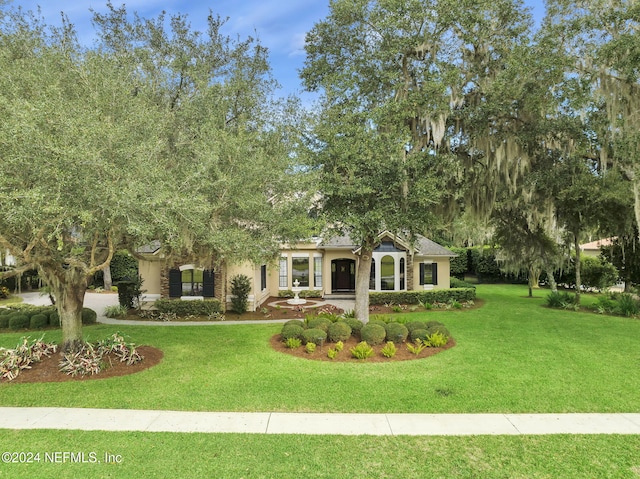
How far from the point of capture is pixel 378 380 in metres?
8.18

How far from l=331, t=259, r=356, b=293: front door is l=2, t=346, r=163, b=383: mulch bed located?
14704mm

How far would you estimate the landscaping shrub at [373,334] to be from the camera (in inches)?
416

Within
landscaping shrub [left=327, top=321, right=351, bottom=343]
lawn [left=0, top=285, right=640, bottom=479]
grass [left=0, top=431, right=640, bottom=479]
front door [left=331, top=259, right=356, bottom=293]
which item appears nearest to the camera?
grass [left=0, top=431, right=640, bottom=479]

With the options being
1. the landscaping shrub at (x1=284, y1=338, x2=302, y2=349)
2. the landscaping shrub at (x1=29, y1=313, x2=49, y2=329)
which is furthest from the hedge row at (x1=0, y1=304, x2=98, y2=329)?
the landscaping shrub at (x1=284, y1=338, x2=302, y2=349)

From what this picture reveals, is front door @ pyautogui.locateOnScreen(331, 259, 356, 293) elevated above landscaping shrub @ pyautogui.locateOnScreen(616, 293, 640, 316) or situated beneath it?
elevated above

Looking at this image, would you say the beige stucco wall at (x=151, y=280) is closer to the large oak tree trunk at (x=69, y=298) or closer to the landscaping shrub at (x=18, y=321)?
the landscaping shrub at (x=18, y=321)

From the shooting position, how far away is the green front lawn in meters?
6.88

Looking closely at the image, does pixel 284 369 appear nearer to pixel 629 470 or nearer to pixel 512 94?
pixel 629 470

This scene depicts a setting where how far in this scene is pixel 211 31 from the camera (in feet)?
41.9

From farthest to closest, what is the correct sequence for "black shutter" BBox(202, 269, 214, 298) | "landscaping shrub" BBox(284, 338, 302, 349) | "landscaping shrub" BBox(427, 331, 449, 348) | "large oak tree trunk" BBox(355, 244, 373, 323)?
"black shutter" BBox(202, 269, 214, 298) → "large oak tree trunk" BBox(355, 244, 373, 323) → "landscaping shrub" BBox(427, 331, 449, 348) → "landscaping shrub" BBox(284, 338, 302, 349)

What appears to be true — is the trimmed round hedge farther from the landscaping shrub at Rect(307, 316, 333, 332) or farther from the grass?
the grass

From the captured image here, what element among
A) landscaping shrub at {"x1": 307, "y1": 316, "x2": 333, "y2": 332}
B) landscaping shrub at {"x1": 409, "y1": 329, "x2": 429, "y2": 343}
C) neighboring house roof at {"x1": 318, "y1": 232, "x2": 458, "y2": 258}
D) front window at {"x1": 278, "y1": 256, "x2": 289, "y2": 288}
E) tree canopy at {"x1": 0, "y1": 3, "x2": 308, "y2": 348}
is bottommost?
landscaping shrub at {"x1": 409, "y1": 329, "x2": 429, "y2": 343}

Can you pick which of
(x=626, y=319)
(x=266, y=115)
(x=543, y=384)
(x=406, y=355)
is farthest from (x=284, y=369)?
(x=626, y=319)

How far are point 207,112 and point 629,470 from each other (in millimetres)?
9904
